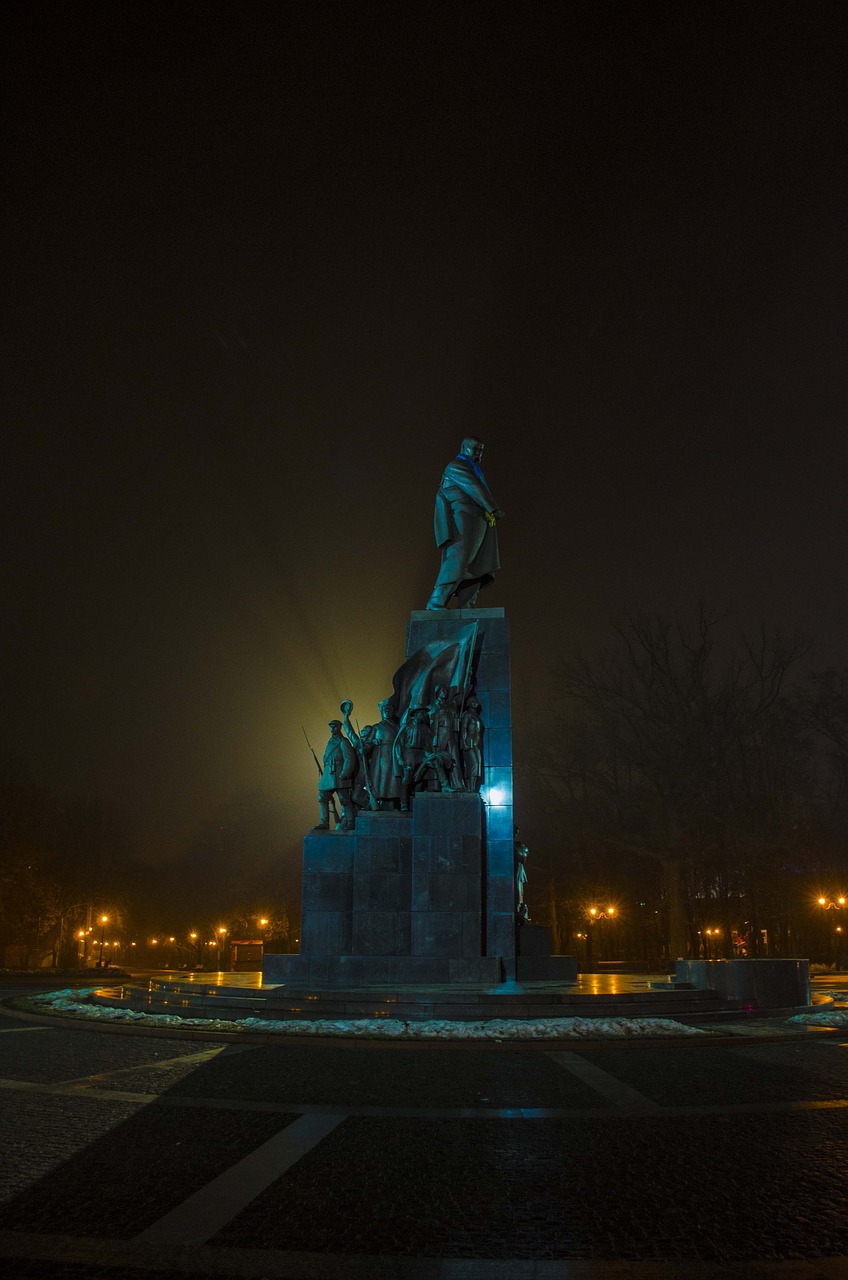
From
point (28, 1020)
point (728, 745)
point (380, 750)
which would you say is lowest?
point (28, 1020)

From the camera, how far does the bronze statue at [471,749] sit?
19344mm

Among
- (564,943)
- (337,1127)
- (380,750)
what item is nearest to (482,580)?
(380,750)

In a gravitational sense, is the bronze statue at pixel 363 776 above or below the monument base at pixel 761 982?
above

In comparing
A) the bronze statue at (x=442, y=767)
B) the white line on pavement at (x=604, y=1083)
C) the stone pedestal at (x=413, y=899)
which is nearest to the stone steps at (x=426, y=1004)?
the stone pedestal at (x=413, y=899)

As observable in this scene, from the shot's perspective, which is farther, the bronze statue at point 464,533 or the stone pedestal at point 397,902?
the bronze statue at point 464,533

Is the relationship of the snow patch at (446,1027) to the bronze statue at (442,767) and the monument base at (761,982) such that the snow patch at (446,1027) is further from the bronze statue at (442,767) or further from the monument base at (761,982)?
the bronze statue at (442,767)

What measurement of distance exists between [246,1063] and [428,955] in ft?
26.1

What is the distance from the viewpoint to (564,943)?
5544 centimetres

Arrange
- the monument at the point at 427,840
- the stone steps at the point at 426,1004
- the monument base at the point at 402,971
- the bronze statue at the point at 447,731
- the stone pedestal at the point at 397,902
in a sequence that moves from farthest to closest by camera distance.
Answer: the bronze statue at the point at 447,731 → the monument at the point at 427,840 → the stone pedestal at the point at 397,902 → the monument base at the point at 402,971 → the stone steps at the point at 426,1004

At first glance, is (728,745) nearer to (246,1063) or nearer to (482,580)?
(482,580)

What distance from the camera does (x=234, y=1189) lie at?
5.14m

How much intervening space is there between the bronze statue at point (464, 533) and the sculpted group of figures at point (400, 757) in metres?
4.16

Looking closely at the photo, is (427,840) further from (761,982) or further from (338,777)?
(761,982)

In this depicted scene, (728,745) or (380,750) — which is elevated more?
(728,745)
